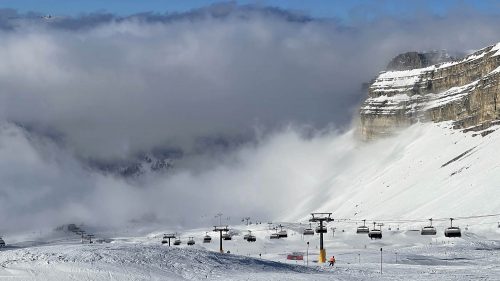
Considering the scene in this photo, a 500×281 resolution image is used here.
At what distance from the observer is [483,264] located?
95000mm

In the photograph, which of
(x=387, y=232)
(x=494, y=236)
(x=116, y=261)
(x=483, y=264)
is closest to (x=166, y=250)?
(x=116, y=261)

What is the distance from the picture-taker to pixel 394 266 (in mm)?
88188

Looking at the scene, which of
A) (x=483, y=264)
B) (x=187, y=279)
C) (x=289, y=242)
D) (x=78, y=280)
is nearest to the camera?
(x=78, y=280)

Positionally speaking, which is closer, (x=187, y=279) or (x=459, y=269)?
(x=187, y=279)

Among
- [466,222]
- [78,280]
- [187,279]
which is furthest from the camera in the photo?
[466,222]

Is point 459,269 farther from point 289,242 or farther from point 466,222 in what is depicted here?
→ point 466,222

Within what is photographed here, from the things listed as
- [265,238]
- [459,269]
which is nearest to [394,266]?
[459,269]

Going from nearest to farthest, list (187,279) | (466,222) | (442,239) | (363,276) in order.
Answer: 1. (187,279)
2. (363,276)
3. (442,239)
4. (466,222)

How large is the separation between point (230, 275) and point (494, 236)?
370 ft

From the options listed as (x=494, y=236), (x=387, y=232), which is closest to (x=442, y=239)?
(x=494, y=236)

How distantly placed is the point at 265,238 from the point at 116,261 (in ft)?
398

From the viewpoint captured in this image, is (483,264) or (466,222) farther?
(466,222)

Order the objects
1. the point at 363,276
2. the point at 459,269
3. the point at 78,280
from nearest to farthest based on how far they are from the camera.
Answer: the point at 78,280 < the point at 363,276 < the point at 459,269

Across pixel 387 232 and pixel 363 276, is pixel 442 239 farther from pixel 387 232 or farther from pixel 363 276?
pixel 363 276
